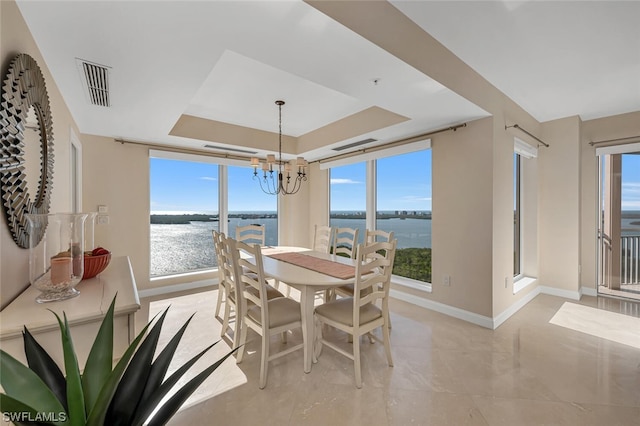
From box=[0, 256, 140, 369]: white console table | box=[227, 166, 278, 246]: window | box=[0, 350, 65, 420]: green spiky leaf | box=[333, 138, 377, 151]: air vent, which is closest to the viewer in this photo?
box=[0, 350, 65, 420]: green spiky leaf

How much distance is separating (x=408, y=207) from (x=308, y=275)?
88.0 inches

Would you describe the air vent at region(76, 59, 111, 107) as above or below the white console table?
above

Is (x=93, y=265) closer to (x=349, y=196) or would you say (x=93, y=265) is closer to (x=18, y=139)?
(x=18, y=139)

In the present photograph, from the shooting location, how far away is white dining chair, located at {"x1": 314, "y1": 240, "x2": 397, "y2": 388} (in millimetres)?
1934

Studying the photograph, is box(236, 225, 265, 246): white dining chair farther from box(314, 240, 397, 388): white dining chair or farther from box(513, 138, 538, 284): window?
box(513, 138, 538, 284): window

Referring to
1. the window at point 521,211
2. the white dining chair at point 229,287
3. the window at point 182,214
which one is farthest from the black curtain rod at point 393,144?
the white dining chair at point 229,287

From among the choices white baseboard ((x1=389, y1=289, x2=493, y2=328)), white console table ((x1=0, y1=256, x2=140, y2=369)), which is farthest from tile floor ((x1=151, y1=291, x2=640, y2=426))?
white console table ((x1=0, y1=256, x2=140, y2=369))

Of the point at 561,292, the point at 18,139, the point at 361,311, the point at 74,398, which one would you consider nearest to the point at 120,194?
the point at 18,139

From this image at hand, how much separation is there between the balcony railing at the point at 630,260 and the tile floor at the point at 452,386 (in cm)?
199

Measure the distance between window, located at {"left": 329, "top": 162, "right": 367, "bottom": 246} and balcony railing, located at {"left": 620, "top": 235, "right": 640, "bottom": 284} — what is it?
139 inches

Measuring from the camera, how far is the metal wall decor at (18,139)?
1127 mm

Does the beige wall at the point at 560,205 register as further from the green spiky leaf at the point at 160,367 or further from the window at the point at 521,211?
the green spiky leaf at the point at 160,367

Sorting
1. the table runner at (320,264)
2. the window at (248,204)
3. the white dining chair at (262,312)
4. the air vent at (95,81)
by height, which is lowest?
the white dining chair at (262,312)

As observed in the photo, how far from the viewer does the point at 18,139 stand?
48.3 inches
